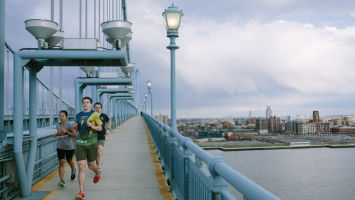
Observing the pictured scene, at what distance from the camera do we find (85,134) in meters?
6.24

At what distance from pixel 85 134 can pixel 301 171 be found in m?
117

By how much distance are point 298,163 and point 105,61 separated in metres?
124

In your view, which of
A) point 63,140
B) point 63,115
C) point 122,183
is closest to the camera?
point 63,115

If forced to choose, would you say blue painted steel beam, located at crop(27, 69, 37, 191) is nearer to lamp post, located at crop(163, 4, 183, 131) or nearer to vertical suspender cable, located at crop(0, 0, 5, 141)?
vertical suspender cable, located at crop(0, 0, 5, 141)

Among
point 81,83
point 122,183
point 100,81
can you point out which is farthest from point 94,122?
point 100,81

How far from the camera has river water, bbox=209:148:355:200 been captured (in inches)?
3740

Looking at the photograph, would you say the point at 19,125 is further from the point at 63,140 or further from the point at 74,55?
the point at 74,55

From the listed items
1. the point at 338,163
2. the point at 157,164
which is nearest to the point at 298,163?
the point at 338,163

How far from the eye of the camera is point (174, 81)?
25.3ft

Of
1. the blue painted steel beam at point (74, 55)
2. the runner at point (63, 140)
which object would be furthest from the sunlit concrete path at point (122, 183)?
the blue painted steel beam at point (74, 55)

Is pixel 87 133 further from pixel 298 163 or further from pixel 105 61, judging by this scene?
pixel 298 163

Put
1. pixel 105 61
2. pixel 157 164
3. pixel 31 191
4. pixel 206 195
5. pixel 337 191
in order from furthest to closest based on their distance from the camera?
pixel 337 191 < pixel 157 164 < pixel 105 61 < pixel 31 191 < pixel 206 195

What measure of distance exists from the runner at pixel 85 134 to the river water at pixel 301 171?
8378 cm

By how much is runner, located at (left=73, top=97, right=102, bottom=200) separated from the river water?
83776 millimetres
